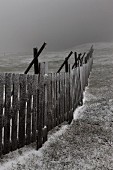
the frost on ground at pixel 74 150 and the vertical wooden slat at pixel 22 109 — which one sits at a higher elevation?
the vertical wooden slat at pixel 22 109

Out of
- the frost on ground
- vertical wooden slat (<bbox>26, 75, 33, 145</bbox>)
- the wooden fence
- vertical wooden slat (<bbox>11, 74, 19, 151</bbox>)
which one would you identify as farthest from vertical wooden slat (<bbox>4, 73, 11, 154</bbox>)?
vertical wooden slat (<bbox>26, 75, 33, 145</bbox>)

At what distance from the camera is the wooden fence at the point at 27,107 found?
390cm

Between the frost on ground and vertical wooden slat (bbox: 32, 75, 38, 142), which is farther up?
vertical wooden slat (bbox: 32, 75, 38, 142)

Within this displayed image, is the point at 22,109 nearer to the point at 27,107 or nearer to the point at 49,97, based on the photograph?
the point at 27,107

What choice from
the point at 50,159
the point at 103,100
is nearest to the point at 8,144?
the point at 50,159

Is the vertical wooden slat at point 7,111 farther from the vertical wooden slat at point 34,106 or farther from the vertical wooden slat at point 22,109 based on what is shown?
the vertical wooden slat at point 34,106

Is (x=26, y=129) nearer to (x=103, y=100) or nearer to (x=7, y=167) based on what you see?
(x=7, y=167)

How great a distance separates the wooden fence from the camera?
3.90m

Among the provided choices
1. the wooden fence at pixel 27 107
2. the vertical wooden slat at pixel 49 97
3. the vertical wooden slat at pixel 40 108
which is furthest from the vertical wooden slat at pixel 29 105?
the vertical wooden slat at pixel 49 97

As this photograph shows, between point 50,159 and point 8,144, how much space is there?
94 cm

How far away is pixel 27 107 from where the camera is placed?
4.49 metres

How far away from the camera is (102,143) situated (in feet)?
16.5

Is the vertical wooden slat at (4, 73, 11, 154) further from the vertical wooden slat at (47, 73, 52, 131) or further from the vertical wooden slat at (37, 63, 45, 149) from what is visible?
the vertical wooden slat at (47, 73, 52, 131)

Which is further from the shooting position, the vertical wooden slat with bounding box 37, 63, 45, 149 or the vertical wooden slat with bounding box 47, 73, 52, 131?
the vertical wooden slat with bounding box 47, 73, 52, 131
